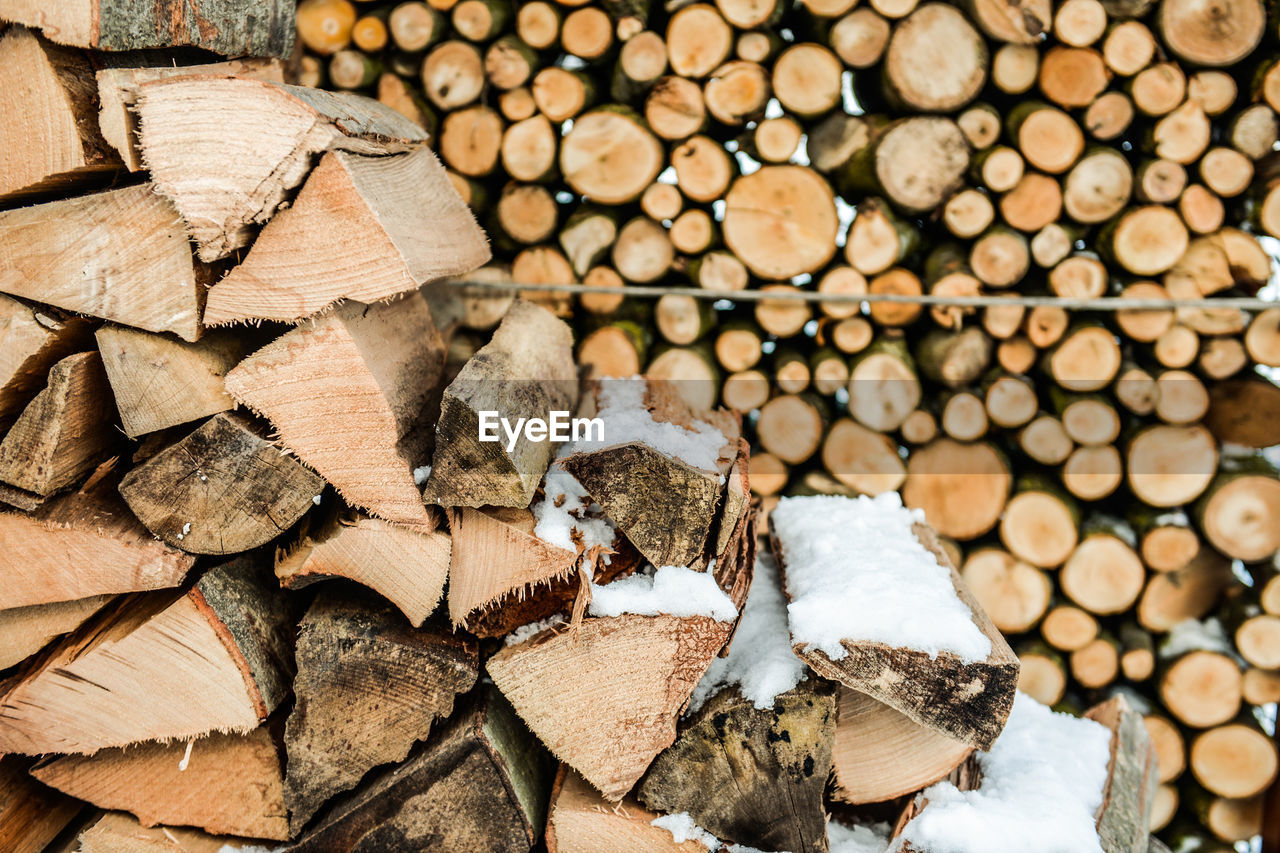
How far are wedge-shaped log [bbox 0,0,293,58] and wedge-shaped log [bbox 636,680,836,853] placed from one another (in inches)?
59.5

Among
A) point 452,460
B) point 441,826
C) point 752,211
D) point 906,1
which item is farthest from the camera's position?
point 752,211

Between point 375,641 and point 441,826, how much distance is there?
1.16 feet

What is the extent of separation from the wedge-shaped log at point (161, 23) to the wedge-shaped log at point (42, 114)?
0.05 metres

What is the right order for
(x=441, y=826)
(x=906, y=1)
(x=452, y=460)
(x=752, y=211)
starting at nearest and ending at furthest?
(x=452, y=460) < (x=441, y=826) < (x=906, y=1) < (x=752, y=211)

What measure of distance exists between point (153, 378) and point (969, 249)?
2136mm

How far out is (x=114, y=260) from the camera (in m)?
1.21

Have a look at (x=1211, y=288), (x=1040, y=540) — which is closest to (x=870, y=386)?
(x=1040, y=540)

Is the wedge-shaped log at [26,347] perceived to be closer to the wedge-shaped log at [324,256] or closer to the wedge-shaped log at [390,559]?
Answer: the wedge-shaped log at [324,256]

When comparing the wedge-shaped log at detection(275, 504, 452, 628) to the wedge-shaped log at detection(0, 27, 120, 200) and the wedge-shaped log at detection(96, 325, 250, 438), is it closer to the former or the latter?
the wedge-shaped log at detection(96, 325, 250, 438)

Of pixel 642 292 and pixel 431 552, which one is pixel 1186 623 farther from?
pixel 431 552

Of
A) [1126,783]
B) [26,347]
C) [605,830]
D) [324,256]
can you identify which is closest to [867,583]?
Result: [605,830]

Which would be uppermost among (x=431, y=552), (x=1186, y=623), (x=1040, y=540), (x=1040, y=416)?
(x=431, y=552)

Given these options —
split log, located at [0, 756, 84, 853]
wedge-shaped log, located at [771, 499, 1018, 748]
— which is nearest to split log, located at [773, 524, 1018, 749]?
wedge-shaped log, located at [771, 499, 1018, 748]

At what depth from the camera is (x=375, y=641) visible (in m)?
1.26
